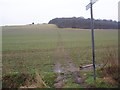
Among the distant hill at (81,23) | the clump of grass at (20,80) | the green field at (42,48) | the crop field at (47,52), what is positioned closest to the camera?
the clump of grass at (20,80)

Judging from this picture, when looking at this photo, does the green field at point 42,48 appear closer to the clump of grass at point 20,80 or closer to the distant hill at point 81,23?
the distant hill at point 81,23

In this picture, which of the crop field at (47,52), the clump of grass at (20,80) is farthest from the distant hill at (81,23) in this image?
the clump of grass at (20,80)

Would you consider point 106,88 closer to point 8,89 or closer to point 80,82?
point 80,82

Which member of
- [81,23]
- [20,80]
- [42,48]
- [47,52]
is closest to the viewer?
[20,80]

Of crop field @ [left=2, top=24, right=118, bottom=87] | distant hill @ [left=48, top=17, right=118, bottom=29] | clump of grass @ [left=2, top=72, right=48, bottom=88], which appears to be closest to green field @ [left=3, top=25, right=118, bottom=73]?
crop field @ [left=2, top=24, right=118, bottom=87]

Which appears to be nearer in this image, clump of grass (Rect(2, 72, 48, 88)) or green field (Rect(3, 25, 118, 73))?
clump of grass (Rect(2, 72, 48, 88))

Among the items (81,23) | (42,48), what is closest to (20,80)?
(42,48)

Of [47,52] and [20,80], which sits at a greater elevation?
[20,80]

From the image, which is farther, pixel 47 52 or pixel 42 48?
pixel 42 48

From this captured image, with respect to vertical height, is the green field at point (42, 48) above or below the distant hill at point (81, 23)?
below

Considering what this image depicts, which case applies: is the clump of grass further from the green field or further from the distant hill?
the distant hill

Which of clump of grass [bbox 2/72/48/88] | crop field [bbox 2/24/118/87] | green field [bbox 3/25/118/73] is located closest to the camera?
clump of grass [bbox 2/72/48/88]

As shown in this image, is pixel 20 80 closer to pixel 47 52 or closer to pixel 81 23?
pixel 47 52

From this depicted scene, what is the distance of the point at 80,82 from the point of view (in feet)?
27.4
